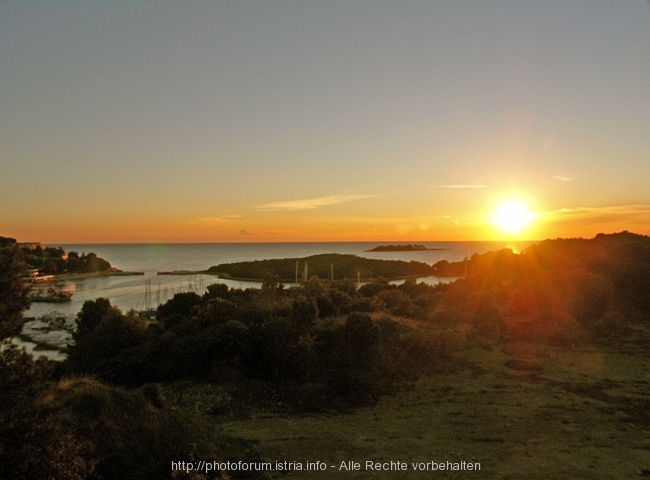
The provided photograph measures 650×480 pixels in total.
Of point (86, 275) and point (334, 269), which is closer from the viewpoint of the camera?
point (334, 269)

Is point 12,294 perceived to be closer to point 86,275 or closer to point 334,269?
point 334,269

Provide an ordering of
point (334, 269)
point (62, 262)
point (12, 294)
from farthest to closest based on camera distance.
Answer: point (62, 262)
point (334, 269)
point (12, 294)

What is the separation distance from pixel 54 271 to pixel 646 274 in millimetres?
101575

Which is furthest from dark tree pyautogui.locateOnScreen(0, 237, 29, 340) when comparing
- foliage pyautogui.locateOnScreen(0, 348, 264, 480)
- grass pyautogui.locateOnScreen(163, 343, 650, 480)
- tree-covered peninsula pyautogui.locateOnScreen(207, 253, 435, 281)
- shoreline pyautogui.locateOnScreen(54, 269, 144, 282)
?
shoreline pyautogui.locateOnScreen(54, 269, 144, 282)

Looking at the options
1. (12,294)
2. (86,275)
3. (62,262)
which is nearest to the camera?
(12,294)

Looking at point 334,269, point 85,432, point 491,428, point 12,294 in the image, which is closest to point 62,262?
point 334,269

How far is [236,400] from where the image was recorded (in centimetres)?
1291

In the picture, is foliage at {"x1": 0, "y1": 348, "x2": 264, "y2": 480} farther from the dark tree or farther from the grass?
the grass

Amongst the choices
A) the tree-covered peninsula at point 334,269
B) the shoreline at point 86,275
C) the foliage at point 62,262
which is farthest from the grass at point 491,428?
the foliage at point 62,262

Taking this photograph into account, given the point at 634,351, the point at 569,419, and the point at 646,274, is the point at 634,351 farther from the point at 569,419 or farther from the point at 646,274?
the point at 646,274

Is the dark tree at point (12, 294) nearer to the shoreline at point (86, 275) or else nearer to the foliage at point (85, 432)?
the foliage at point (85, 432)

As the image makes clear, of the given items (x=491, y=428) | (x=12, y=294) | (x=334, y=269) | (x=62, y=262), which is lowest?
(x=491, y=428)

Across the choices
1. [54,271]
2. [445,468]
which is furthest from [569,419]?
[54,271]

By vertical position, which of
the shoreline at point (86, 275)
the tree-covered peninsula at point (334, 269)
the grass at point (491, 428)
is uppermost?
the tree-covered peninsula at point (334, 269)
